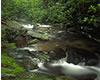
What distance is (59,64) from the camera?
489 inches

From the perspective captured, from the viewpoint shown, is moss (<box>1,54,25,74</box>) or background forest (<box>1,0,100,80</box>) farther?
background forest (<box>1,0,100,80</box>)

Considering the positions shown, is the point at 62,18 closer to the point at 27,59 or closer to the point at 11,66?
the point at 27,59

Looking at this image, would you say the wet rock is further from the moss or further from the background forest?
the moss

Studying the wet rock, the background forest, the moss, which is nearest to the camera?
the moss

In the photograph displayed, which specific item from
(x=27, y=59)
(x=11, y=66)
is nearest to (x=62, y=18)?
(x=27, y=59)

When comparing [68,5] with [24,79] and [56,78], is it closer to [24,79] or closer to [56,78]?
[56,78]

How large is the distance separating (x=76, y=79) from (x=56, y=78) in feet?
5.34

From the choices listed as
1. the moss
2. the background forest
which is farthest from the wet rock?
the moss

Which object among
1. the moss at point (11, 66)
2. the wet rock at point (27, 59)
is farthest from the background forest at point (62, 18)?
the wet rock at point (27, 59)

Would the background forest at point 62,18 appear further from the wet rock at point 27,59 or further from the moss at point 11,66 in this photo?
the wet rock at point 27,59

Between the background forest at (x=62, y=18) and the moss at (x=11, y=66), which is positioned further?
the background forest at (x=62, y=18)

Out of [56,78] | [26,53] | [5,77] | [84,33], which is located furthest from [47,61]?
[84,33]

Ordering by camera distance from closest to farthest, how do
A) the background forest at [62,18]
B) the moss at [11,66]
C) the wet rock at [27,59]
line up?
1. the moss at [11,66]
2. the background forest at [62,18]
3. the wet rock at [27,59]

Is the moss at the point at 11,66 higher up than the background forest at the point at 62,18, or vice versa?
the background forest at the point at 62,18
